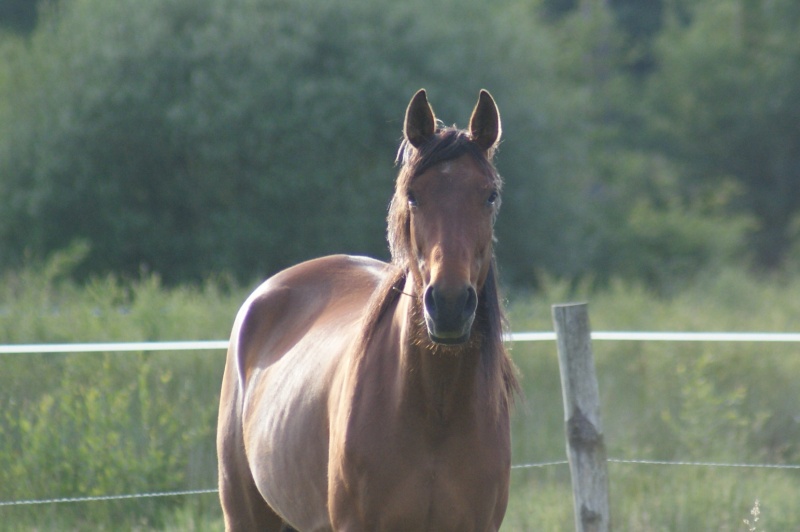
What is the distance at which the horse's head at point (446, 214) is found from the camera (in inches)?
109

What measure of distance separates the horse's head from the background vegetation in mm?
695

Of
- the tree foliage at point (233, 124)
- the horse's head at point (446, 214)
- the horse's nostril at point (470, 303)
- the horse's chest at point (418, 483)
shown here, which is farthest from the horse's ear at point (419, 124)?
the tree foliage at point (233, 124)

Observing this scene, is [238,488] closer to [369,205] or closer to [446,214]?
[446,214]

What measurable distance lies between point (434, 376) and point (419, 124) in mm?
750

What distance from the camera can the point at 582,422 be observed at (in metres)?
4.53

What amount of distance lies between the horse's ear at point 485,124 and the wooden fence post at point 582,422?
1.50 m

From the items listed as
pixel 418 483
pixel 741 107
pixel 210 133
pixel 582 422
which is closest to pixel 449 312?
pixel 418 483

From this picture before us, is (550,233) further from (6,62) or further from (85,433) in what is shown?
(85,433)

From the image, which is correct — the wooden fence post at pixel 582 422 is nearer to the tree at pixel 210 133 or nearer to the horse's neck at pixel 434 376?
the horse's neck at pixel 434 376

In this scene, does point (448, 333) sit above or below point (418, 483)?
above

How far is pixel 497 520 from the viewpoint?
324cm

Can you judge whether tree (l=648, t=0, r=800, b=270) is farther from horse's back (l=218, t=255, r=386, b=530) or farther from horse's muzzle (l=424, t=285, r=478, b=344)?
horse's muzzle (l=424, t=285, r=478, b=344)

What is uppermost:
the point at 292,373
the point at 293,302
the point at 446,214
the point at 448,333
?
the point at 446,214

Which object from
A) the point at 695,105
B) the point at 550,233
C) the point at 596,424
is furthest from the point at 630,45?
the point at 596,424
